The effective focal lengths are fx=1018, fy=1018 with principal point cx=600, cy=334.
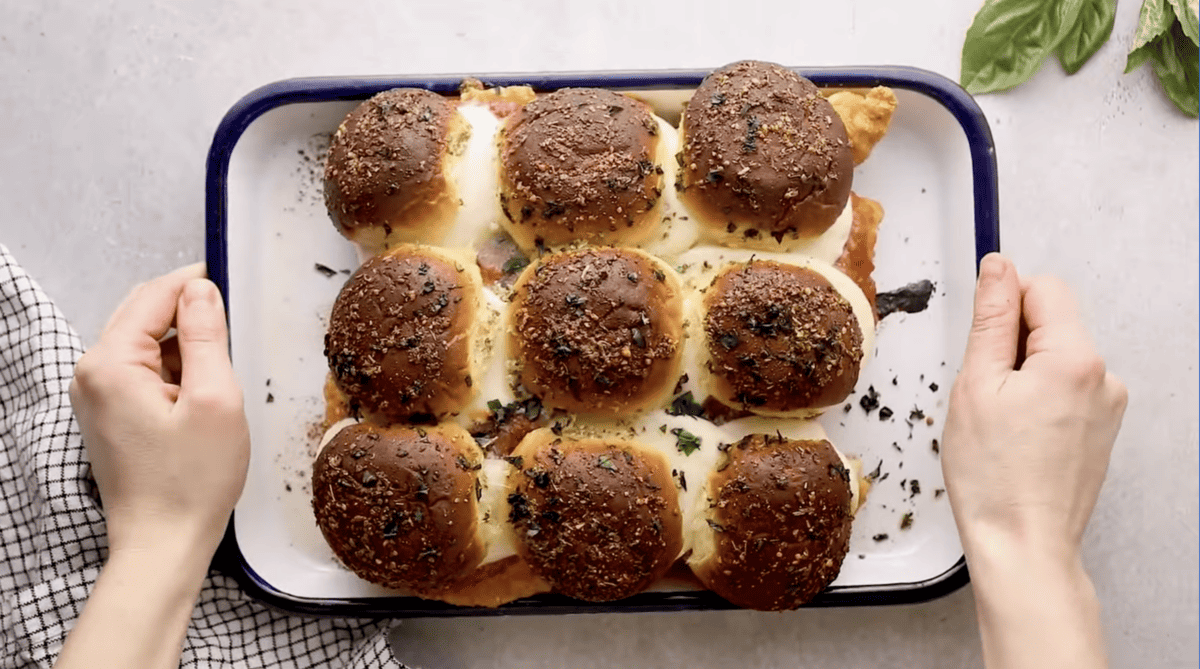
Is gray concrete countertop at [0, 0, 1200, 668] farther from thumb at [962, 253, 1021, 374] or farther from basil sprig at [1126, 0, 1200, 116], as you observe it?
thumb at [962, 253, 1021, 374]

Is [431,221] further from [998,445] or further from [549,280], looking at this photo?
[998,445]

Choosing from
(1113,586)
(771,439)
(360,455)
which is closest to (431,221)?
(360,455)

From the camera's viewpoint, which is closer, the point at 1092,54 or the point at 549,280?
the point at 549,280

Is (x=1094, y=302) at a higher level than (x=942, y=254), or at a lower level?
lower

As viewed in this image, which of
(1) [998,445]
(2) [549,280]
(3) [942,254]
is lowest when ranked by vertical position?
(1) [998,445]

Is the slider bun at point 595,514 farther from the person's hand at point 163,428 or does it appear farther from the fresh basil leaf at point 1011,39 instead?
the fresh basil leaf at point 1011,39
